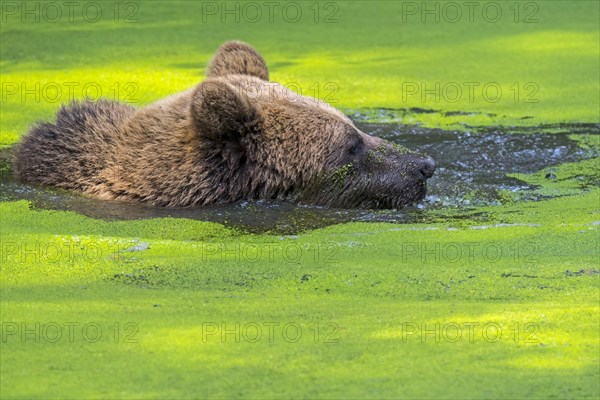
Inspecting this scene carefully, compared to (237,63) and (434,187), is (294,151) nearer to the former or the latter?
(237,63)

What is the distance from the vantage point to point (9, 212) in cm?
782

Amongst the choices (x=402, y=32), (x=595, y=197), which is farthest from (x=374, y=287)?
(x=402, y=32)

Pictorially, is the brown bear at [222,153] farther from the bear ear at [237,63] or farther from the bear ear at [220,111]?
the bear ear at [237,63]

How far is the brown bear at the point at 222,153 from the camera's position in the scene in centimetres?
793

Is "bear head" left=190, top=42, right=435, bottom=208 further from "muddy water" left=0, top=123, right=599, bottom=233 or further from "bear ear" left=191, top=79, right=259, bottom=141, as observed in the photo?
"muddy water" left=0, top=123, right=599, bottom=233

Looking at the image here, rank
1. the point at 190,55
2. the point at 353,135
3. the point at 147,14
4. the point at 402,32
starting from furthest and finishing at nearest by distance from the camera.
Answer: the point at 147,14, the point at 402,32, the point at 190,55, the point at 353,135

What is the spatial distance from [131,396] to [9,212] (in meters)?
3.72

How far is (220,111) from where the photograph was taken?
7.72 meters

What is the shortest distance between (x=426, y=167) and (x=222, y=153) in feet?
5.21

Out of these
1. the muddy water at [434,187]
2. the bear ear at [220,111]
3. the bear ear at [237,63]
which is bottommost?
the muddy water at [434,187]

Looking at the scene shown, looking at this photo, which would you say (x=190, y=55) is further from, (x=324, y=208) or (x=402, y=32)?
(x=324, y=208)

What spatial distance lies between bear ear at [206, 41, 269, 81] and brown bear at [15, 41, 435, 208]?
33cm

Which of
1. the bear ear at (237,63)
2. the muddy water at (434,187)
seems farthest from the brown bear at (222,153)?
the bear ear at (237,63)

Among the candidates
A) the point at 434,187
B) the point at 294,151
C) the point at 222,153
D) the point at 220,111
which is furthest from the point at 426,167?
the point at 220,111
